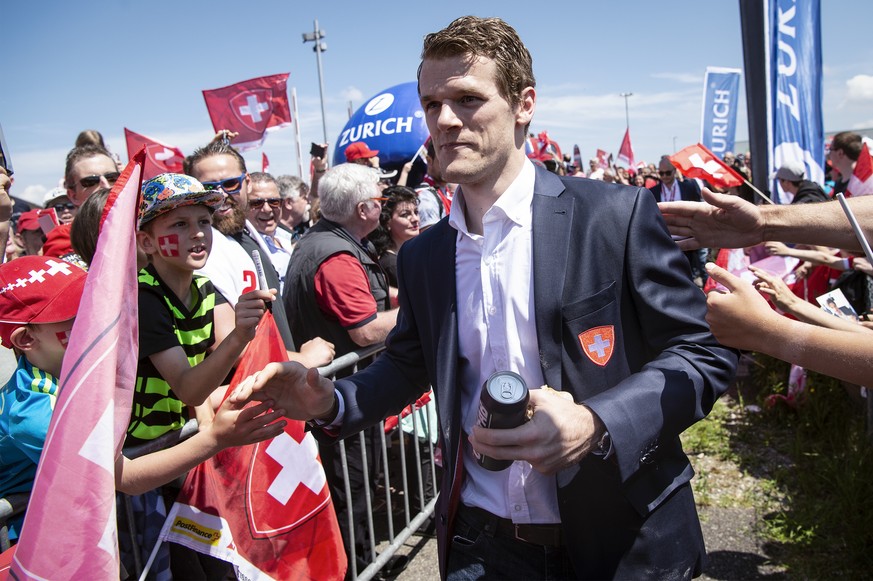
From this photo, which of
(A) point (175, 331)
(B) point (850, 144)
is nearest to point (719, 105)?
(B) point (850, 144)

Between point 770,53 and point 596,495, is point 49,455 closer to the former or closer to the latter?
point 596,495

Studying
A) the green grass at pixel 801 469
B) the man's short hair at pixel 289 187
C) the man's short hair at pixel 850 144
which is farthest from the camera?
the man's short hair at pixel 289 187

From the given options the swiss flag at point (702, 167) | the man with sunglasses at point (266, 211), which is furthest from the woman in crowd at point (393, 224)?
the swiss flag at point (702, 167)

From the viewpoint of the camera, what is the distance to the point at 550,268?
1.91 m

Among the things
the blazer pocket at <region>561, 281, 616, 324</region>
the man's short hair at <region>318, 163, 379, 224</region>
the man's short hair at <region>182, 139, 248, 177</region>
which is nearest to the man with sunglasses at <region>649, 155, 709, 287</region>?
the man's short hair at <region>318, 163, 379, 224</region>

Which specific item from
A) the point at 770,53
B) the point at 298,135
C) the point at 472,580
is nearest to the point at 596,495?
the point at 472,580

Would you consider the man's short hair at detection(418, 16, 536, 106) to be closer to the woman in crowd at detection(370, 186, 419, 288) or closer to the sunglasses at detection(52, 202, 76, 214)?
the woman in crowd at detection(370, 186, 419, 288)

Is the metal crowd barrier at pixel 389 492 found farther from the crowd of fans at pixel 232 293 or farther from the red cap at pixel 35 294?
the red cap at pixel 35 294

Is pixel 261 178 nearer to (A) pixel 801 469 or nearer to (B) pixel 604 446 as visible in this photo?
(B) pixel 604 446

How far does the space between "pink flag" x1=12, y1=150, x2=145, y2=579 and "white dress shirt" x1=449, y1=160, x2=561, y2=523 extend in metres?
0.99

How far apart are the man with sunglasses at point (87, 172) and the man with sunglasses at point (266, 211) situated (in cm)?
122

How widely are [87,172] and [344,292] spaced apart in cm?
207

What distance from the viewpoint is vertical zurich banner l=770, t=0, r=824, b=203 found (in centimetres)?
563

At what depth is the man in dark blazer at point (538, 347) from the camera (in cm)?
182
